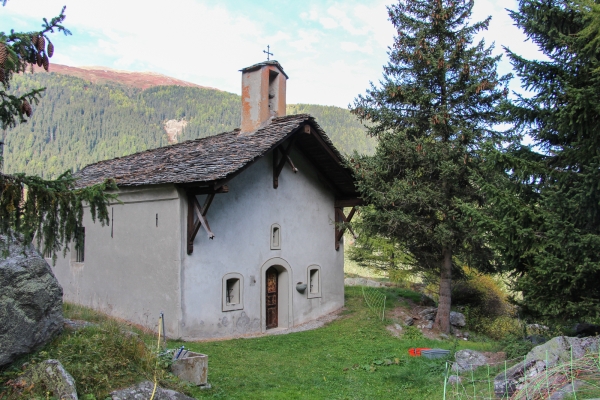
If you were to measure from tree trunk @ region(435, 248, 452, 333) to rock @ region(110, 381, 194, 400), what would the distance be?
9389 mm

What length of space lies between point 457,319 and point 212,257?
7831mm

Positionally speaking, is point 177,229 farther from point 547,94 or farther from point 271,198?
point 547,94

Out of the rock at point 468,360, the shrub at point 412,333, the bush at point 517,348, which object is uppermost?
the bush at point 517,348

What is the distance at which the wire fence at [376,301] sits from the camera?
47.0 ft

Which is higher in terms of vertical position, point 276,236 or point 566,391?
point 276,236

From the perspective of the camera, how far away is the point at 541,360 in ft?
20.1

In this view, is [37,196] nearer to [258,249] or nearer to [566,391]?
[566,391]

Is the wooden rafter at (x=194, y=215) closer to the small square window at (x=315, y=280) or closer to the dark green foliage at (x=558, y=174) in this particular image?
the small square window at (x=315, y=280)

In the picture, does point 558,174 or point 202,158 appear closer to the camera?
point 558,174

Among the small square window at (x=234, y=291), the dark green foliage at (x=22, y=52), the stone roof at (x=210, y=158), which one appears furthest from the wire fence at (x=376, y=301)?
the dark green foliage at (x=22, y=52)

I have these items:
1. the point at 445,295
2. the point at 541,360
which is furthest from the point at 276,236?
the point at 541,360

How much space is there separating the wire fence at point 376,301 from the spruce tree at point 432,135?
174 cm

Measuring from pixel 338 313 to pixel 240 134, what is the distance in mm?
6526

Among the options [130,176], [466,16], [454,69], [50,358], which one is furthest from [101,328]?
[466,16]
